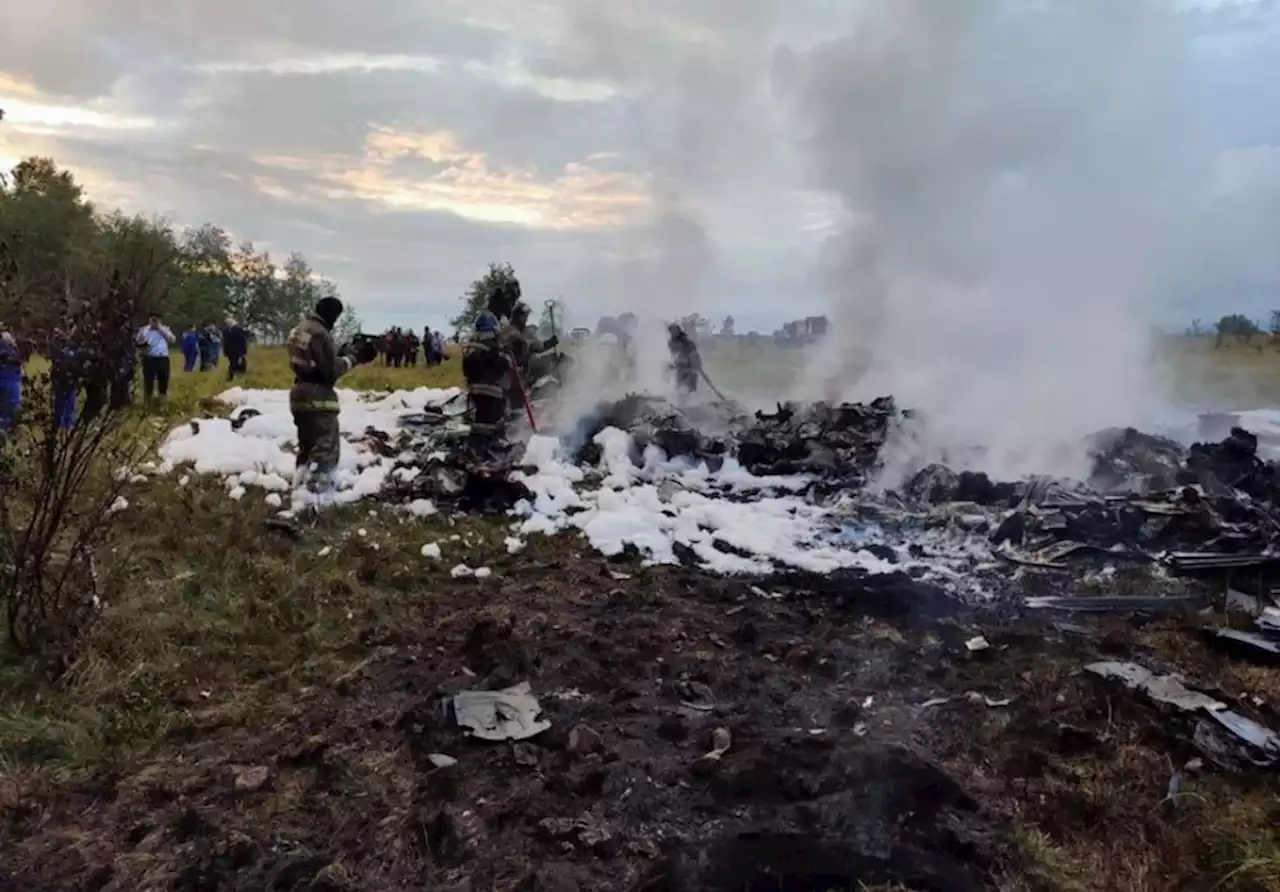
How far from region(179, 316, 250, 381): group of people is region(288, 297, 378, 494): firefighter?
11.6 m

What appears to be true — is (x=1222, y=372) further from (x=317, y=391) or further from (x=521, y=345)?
(x=317, y=391)

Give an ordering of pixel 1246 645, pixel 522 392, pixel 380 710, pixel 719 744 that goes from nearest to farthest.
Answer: pixel 719 744, pixel 380 710, pixel 1246 645, pixel 522 392

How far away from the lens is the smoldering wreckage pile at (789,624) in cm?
349

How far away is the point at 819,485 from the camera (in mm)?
10555

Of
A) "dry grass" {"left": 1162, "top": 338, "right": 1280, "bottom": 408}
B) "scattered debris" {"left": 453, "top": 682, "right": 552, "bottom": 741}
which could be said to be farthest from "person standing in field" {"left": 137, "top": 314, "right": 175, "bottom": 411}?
"dry grass" {"left": 1162, "top": 338, "right": 1280, "bottom": 408}

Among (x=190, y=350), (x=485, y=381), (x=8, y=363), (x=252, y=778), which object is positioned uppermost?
(x=190, y=350)

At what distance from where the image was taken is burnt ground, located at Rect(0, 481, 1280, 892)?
335 cm

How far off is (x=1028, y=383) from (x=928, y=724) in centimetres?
1192

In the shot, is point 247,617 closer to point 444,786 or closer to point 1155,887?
point 444,786

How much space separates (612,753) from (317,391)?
5.43 metres

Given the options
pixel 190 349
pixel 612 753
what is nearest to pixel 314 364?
pixel 612 753

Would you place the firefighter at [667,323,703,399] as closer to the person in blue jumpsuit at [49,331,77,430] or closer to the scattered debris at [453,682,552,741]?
the scattered debris at [453,682,552,741]

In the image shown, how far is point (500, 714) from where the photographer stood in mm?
4418

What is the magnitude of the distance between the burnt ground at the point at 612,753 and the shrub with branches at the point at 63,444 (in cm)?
33
